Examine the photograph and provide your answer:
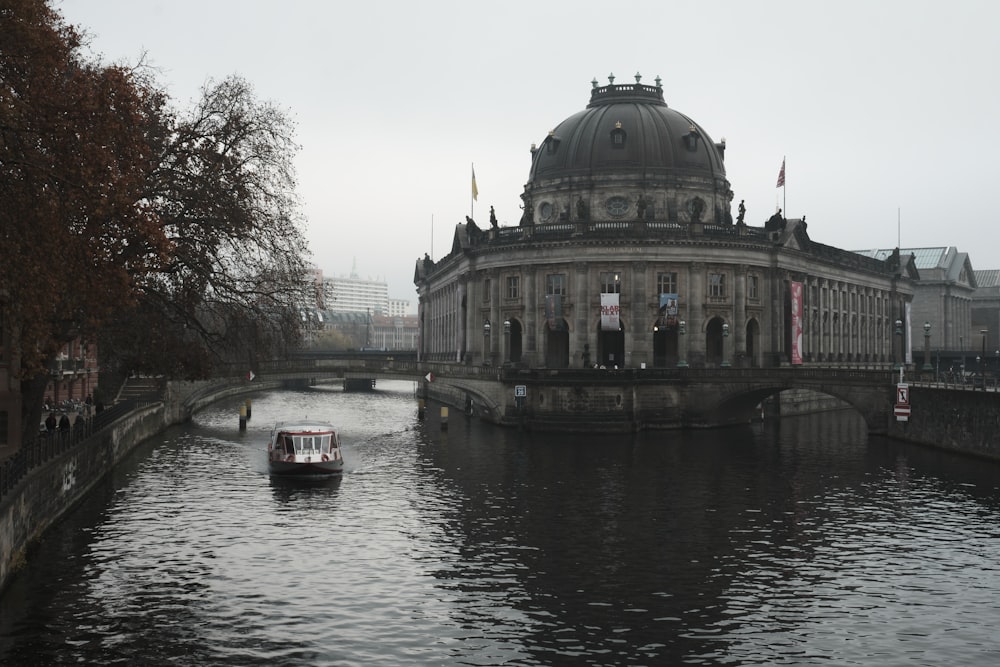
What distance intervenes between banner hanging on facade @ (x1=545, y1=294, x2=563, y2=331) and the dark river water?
33.5m

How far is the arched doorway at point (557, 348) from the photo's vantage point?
103981mm

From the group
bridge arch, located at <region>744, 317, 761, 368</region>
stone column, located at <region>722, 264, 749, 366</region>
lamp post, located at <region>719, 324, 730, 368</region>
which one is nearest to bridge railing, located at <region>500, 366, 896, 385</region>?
lamp post, located at <region>719, 324, 730, 368</region>

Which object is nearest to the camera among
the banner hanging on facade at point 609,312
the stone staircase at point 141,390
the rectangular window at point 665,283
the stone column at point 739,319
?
the stone staircase at point 141,390

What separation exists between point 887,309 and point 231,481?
115 meters

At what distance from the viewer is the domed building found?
97.9 meters

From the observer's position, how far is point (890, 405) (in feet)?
257

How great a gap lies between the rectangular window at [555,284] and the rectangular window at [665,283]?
9023 mm

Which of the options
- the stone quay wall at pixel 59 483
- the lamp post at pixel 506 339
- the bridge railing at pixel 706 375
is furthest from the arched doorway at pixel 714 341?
the stone quay wall at pixel 59 483

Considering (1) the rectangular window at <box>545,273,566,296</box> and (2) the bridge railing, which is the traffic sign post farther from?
(1) the rectangular window at <box>545,273,566,296</box>

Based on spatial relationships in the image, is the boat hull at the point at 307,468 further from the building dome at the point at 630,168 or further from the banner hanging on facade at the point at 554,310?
the building dome at the point at 630,168

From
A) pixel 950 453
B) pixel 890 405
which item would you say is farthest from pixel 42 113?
pixel 890 405

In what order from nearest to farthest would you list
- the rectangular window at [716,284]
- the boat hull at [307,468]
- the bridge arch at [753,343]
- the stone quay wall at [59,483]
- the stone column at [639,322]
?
1. the stone quay wall at [59,483]
2. the boat hull at [307,468]
3. the stone column at [639,322]
4. the rectangular window at [716,284]
5. the bridge arch at [753,343]

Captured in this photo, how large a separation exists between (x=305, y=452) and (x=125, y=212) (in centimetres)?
2498

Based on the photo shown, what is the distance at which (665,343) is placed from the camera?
102750 millimetres
